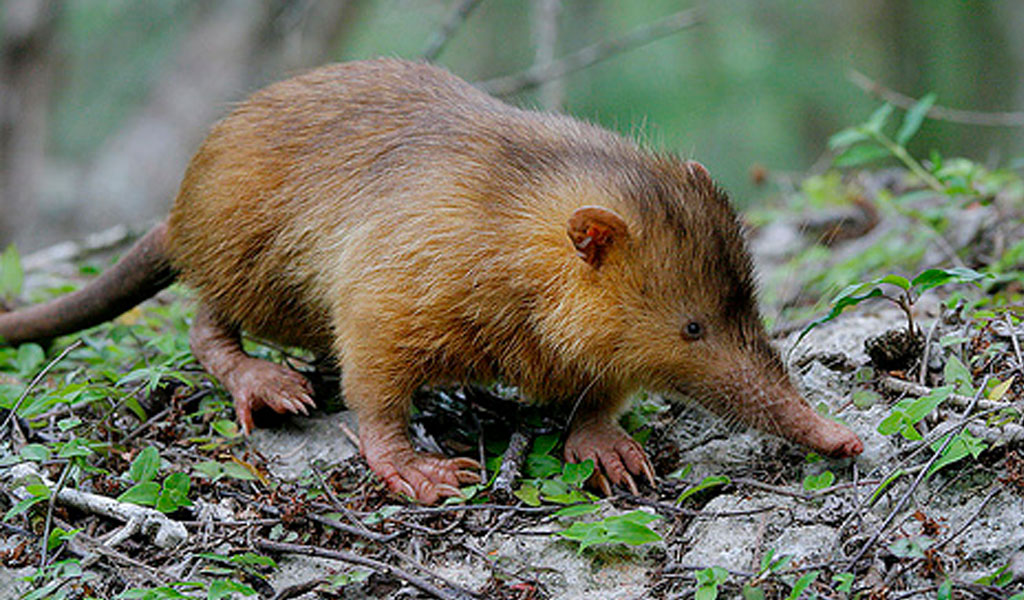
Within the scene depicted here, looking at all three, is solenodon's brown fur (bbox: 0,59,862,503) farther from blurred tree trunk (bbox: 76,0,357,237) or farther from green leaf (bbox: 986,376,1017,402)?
blurred tree trunk (bbox: 76,0,357,237)

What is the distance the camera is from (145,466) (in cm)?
338

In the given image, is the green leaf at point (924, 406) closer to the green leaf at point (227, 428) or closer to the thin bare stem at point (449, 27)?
the green leaf at point (227, 428)

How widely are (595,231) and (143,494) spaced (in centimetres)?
169

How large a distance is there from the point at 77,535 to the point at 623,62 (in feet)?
31.7

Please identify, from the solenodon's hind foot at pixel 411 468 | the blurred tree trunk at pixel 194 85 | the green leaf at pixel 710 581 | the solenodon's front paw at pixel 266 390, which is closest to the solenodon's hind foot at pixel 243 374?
the solenodon's front paw at pixel 266 390

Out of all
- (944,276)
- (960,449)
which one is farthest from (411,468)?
(944,276)

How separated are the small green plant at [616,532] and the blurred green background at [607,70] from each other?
20.1 ft

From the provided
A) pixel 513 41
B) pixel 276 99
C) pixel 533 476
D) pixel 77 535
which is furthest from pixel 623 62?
pixel 77 535

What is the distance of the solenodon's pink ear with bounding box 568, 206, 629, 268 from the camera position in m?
3.34

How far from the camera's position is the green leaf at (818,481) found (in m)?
3.15

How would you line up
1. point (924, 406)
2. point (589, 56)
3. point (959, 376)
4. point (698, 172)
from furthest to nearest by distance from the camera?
point (589, 56)
point (698, 172)
point (959, 376)
point (924, 406)

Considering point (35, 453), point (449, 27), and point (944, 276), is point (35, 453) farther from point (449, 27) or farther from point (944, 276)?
point (449, 27)

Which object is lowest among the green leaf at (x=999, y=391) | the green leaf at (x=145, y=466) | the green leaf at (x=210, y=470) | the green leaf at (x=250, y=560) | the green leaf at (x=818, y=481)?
the green leaf at (x=210, y=470)

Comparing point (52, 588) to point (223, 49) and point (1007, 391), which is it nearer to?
point (1007, 391)
